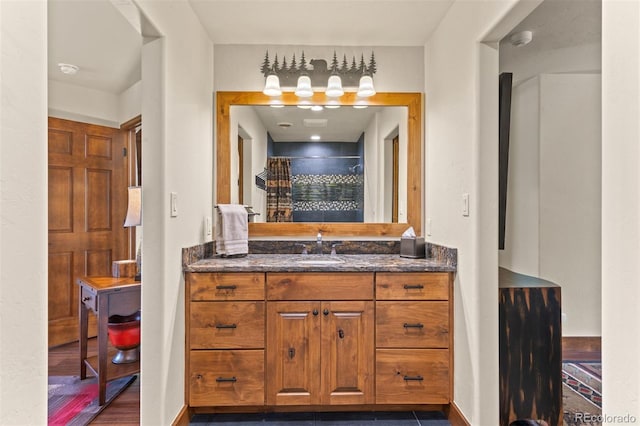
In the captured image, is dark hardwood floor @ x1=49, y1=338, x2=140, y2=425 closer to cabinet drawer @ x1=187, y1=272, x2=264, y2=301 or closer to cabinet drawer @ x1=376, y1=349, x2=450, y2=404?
cabinet drawer @ x1=187, y1=272, x2=264, y2=301

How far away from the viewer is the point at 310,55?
8.53 feet

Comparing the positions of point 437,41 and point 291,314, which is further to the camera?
point 437,41

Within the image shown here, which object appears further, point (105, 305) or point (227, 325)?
point (105, 305)

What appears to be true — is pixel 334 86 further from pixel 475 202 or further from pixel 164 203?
pixel 164 203

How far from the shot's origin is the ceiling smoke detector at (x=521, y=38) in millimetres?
2299

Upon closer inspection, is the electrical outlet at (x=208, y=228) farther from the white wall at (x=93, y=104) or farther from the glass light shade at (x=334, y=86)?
the white wall at (x=93, y=104)

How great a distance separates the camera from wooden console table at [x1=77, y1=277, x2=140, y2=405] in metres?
2.20

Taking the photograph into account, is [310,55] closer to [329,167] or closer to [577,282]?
[329,167]

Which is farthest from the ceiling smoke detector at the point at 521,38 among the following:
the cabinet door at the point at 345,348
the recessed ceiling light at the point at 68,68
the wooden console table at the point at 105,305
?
the recessed ceiling light at the point at 68,68

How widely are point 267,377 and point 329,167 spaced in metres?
1.48

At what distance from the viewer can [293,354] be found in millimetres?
2051
